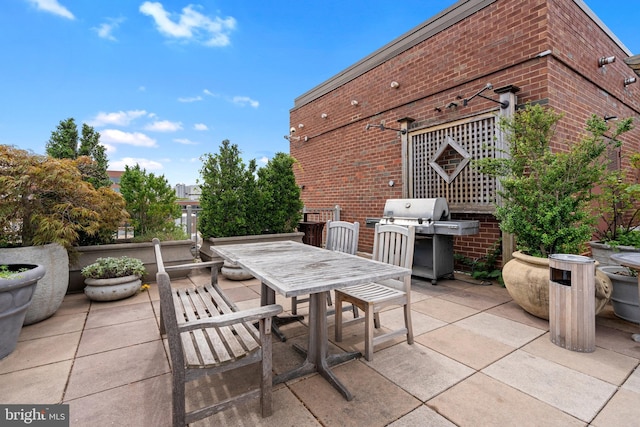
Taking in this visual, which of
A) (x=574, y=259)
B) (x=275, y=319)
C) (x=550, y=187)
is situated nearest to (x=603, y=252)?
(x=550, y=187)

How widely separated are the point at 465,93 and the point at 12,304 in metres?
5.47

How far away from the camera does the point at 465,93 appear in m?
4.25

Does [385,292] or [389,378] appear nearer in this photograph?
[389,378]

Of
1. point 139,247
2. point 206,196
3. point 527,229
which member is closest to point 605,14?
point 527,229

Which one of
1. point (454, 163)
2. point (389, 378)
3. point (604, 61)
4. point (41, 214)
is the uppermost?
point (604, 61)

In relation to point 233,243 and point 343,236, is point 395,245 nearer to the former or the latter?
point 343,236

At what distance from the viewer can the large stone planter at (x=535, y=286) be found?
2.46 m

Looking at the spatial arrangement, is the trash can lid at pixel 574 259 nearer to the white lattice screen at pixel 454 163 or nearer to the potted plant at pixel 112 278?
the white lattice screen at pixel 454 163

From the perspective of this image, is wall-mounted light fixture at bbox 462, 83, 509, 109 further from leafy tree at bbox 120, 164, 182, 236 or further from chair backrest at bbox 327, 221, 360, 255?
leafy tree at bbox 120, 164, 182, 236

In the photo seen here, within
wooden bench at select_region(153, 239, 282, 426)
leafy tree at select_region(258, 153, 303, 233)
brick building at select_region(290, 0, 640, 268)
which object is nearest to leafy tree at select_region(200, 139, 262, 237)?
leafy tree at select_region(258, 153, 303, 233)

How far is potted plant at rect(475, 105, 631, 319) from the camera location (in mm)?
2527

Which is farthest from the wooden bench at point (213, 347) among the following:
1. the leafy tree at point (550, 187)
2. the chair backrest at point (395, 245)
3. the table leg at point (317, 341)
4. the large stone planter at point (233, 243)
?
the leafy tree at point (550, 187)

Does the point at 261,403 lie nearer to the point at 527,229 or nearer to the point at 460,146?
the point at 527,229

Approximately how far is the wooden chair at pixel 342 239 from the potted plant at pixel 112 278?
78.7 inches
